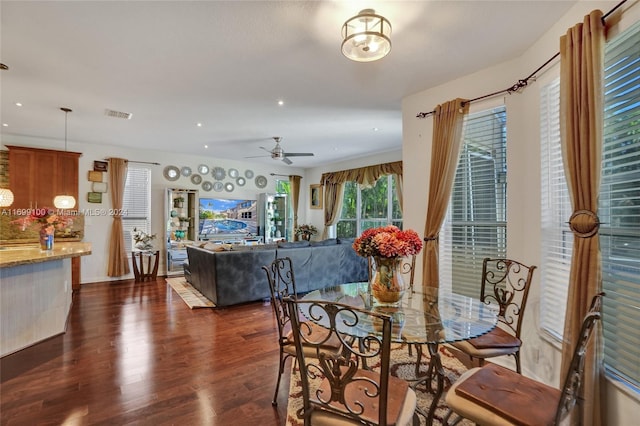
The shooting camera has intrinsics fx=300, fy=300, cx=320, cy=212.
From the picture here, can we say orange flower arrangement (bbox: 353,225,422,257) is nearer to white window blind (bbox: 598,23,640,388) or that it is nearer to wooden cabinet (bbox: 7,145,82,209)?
white window blind (bbox: 598,23,640,388)

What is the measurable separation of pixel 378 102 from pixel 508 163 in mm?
1733

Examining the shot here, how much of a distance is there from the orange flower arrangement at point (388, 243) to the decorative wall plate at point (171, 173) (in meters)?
6.08

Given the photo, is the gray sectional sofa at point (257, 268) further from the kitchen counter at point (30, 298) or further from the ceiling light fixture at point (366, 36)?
the ceiling light fixture at point (366, 36)

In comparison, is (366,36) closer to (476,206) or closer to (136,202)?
(476,206)

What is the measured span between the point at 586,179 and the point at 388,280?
1.33 metres

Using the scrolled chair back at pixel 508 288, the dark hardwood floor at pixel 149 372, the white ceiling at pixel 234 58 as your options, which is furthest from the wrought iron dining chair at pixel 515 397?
the white ceiling at pixel 234 58

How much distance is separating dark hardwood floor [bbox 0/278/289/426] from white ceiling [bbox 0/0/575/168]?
2.78m

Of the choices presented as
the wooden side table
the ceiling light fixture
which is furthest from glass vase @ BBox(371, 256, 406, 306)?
the wooden side table

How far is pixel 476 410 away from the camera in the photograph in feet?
4.66

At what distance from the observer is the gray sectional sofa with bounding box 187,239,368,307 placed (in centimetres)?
436

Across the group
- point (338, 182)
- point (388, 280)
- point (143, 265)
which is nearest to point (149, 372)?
point (388, 280)

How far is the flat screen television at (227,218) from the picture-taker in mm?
7348

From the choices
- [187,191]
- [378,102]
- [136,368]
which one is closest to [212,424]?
[136,368]

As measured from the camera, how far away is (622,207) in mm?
1730
